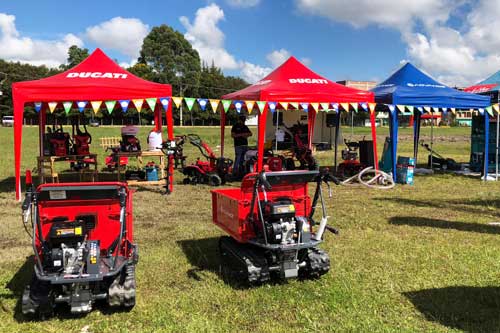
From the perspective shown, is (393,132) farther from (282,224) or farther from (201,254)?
(282,224)

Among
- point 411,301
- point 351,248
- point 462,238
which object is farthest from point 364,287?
point 462,238

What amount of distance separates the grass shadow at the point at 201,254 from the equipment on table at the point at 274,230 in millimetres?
189

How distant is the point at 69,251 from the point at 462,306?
3.60m

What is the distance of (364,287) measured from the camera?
4566mm

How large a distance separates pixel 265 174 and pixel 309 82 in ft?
25.7

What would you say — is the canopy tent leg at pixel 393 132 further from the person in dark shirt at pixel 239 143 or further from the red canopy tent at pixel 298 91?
the person in dark shirt at pixel 239 143

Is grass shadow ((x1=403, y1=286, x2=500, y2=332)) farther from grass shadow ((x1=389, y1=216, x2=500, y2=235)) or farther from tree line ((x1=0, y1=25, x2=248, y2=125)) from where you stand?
tree line ((x1=0, y1=25, x2=248, y2=125))

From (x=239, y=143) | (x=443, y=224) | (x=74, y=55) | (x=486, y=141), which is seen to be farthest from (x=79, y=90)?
(x=74, y=55)

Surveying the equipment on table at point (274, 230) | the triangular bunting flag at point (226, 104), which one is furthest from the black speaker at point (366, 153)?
the equipment on table at point (274, 230)

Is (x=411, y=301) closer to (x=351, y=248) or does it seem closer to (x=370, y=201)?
(x=351, y=248)

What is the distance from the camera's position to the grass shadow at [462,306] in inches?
148

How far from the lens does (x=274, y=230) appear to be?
14.6 feet

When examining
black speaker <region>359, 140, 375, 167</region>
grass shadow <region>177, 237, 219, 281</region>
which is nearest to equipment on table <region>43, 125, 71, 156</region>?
grass shadow <region>177, 237, 219, 281</region>

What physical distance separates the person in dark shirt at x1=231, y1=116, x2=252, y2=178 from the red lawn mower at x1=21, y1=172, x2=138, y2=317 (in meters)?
7.54
